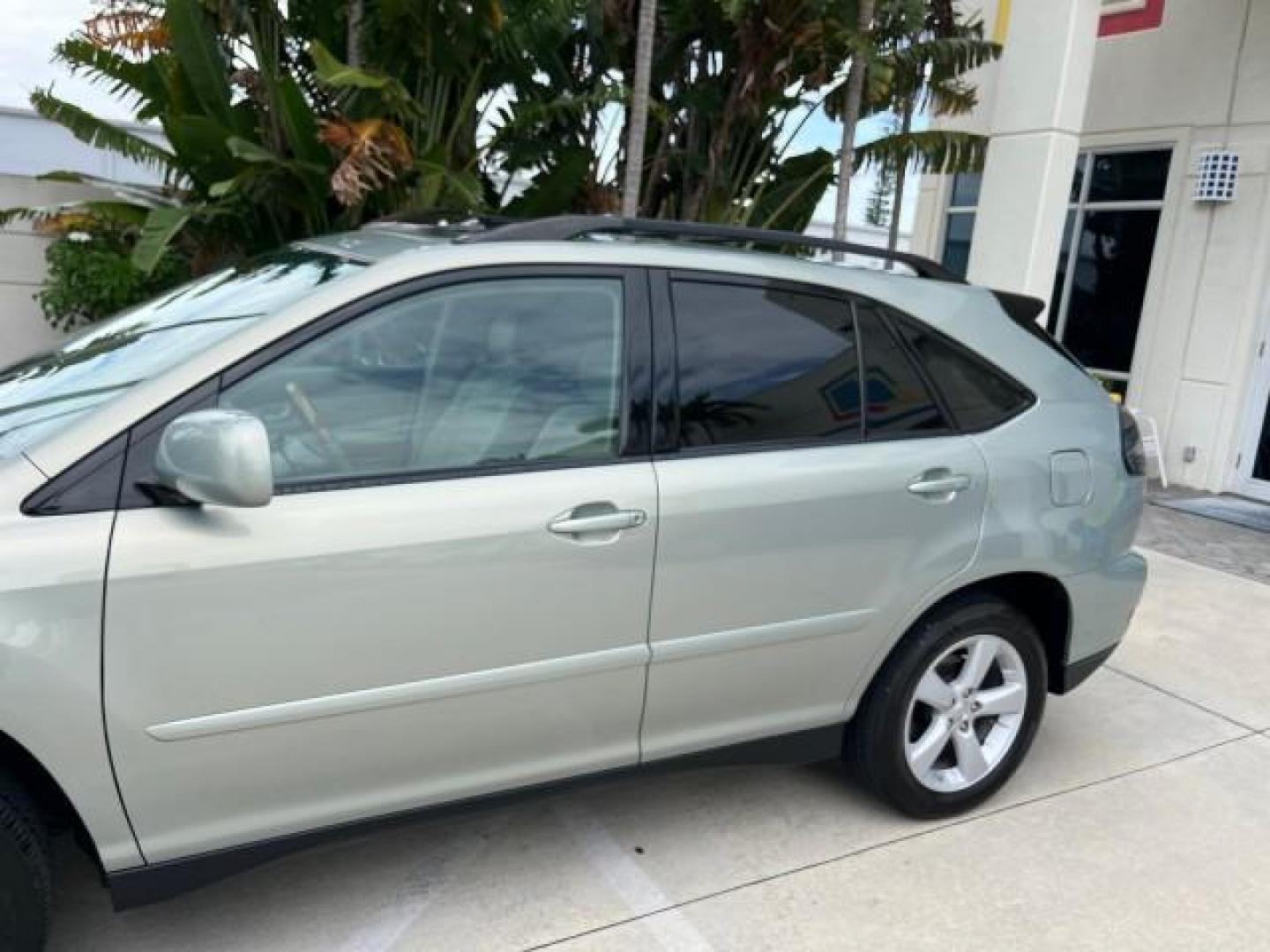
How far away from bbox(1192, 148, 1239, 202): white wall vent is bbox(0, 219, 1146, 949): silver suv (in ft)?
22.2

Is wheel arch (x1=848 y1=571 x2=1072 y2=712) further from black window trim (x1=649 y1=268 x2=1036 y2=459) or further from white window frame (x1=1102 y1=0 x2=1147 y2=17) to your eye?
white window frame (x1=1102 y1=0 x2=1147 y2=17)

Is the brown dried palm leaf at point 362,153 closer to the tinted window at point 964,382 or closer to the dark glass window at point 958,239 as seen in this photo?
the tinted window at point 964,382

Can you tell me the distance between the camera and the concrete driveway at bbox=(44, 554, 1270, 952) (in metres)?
2.75

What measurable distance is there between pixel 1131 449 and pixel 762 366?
147cm

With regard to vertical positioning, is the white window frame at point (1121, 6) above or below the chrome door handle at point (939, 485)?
above

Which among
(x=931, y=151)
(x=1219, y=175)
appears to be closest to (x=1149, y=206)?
(x=1219, y=175)

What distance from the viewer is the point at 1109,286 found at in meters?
10.2

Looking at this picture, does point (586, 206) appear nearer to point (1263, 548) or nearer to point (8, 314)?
point (8, 314)

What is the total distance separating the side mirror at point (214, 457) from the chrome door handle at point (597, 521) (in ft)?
2.27

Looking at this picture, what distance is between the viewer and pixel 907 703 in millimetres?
3242

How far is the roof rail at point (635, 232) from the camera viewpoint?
2734 mm

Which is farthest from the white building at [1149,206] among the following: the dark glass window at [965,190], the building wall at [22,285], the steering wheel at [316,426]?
the building wall at [22,285]

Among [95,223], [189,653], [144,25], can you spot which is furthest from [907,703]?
[144,25]

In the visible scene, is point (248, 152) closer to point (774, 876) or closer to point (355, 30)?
point (355, 30)
